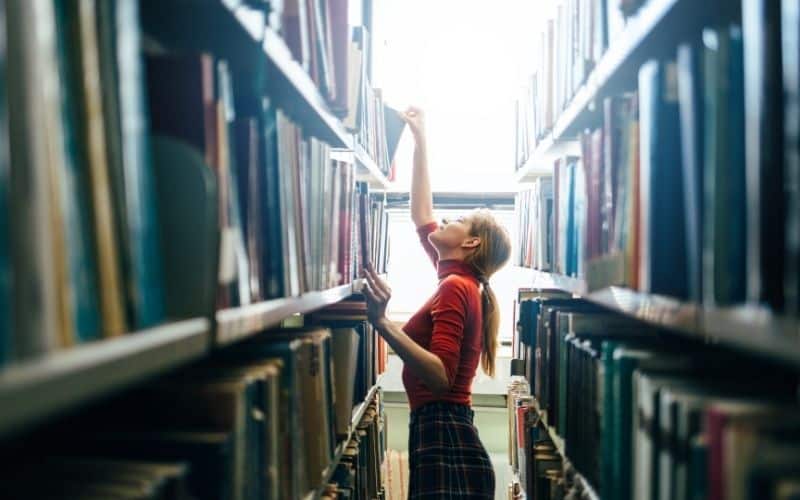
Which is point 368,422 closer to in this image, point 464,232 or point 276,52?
point 464,232

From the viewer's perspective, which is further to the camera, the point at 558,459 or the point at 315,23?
the point at 558,459

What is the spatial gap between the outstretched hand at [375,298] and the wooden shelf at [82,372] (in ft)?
4.55

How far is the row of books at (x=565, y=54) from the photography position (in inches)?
54.2

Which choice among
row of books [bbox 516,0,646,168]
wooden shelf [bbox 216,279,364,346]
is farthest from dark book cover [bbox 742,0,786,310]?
wooden shelf [bbox 216,279,364,346]

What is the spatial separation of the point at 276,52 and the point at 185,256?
0.49 m

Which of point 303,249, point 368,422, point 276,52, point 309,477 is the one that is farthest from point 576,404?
point 368,422

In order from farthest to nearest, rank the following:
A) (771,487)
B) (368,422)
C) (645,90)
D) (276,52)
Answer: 1. (368,422)
2. (276,52)
3. (645,90)
4. (771,487)

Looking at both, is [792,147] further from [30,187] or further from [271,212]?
[271,212]

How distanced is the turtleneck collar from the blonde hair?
0.9 inches

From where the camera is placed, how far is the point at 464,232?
8.04ft

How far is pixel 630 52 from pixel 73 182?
36.0 inches

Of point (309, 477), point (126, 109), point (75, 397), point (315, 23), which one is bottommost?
point (309, 477)

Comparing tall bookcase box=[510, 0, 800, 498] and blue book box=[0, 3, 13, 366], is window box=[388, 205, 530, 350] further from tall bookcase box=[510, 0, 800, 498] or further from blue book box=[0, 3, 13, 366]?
blue book box=[0, 3, 13, 366]

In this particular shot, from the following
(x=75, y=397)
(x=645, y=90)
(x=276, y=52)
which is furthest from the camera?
(x=276, y=52)
